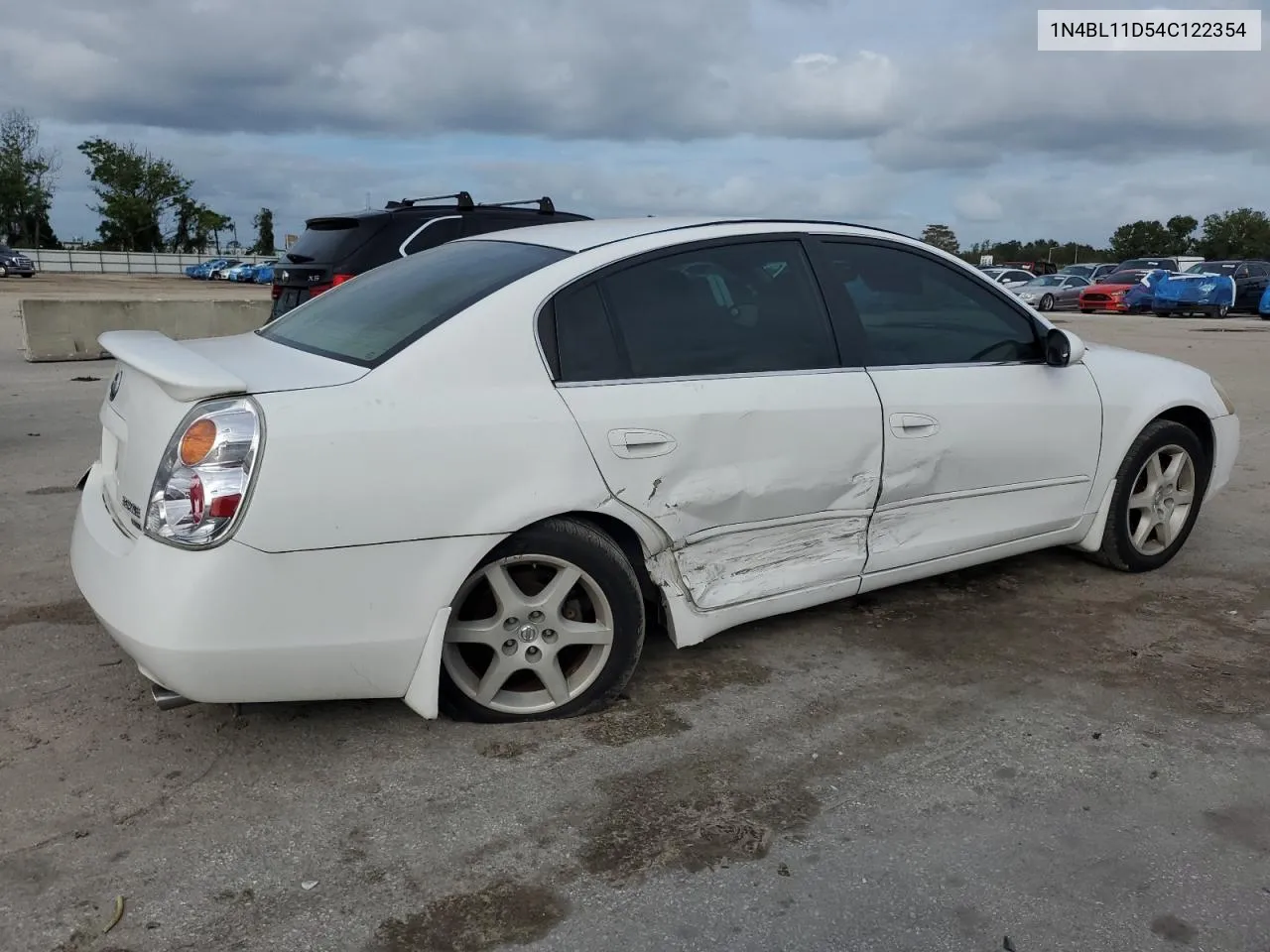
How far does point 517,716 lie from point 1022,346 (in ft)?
8.27

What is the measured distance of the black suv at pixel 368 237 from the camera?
848 centimetres

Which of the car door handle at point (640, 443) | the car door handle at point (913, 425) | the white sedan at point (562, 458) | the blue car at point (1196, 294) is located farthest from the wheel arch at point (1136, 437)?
the blue car at point (1196, 294)

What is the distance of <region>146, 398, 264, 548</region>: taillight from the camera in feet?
9.44

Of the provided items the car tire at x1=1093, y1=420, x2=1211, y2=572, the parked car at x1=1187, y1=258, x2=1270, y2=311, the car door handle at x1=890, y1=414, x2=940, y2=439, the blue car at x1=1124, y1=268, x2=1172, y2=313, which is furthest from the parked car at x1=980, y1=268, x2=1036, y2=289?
the car door handle at x1=890, y1=414, x2=940, y2=439

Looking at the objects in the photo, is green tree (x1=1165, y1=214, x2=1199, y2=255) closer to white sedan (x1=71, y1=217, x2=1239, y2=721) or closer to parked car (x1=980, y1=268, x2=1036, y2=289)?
parked car (x1=980, y1=268, x2=1036, y2=289)

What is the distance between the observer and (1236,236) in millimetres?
76375

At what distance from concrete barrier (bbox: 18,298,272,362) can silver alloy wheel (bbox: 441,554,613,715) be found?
10106mm

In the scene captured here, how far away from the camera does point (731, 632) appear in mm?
4277

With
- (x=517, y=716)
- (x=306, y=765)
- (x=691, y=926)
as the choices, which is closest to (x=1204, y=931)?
(x=691, y=926)

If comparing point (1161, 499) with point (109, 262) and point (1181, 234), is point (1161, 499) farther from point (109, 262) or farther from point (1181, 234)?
point (1181, 234)

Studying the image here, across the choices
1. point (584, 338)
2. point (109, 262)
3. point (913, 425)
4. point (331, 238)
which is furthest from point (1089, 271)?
point (109, 262)

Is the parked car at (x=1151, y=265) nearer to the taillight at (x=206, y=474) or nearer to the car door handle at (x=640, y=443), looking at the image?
the car door handle at (x=640, y=443)

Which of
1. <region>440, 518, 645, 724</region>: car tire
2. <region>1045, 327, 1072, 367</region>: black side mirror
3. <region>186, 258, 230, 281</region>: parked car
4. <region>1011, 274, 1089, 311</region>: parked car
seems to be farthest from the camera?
<region>186, 258, 230, 281</region>: parked car

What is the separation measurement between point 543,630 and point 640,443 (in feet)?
2.10
